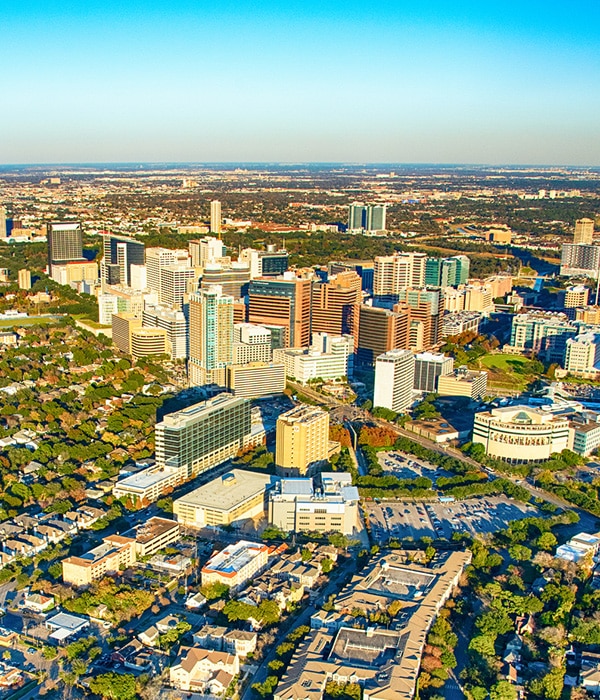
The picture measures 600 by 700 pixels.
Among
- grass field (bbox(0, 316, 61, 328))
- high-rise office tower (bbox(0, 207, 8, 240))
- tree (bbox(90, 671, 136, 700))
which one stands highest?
high-rise office tower (bbox(0, 207, 8, 240))

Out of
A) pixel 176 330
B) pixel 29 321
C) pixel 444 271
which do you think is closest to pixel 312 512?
pixel 176 330

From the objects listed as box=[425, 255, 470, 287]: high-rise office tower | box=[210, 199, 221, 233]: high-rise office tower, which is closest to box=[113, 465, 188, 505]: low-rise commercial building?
box=[425, 255, 470, 287]: high-rise office tower

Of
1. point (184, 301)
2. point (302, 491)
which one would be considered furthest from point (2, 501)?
point (184, 301)

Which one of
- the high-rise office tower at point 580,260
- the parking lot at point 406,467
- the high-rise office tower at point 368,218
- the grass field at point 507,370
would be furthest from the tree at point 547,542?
the high-rise office tower at point 368,218

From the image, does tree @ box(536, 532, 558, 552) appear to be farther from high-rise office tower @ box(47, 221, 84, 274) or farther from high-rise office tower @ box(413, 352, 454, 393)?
high-rise office tower @ box(47, 221, 84, 274)

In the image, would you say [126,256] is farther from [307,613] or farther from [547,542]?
[307,613]

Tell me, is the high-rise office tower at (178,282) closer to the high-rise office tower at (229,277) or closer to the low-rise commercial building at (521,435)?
the high-rise office tower at (229,277)

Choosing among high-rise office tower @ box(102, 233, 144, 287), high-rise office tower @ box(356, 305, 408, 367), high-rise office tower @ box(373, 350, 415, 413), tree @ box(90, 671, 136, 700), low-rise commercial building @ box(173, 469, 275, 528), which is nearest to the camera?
tree @ box(90, 671, 136, 700)
